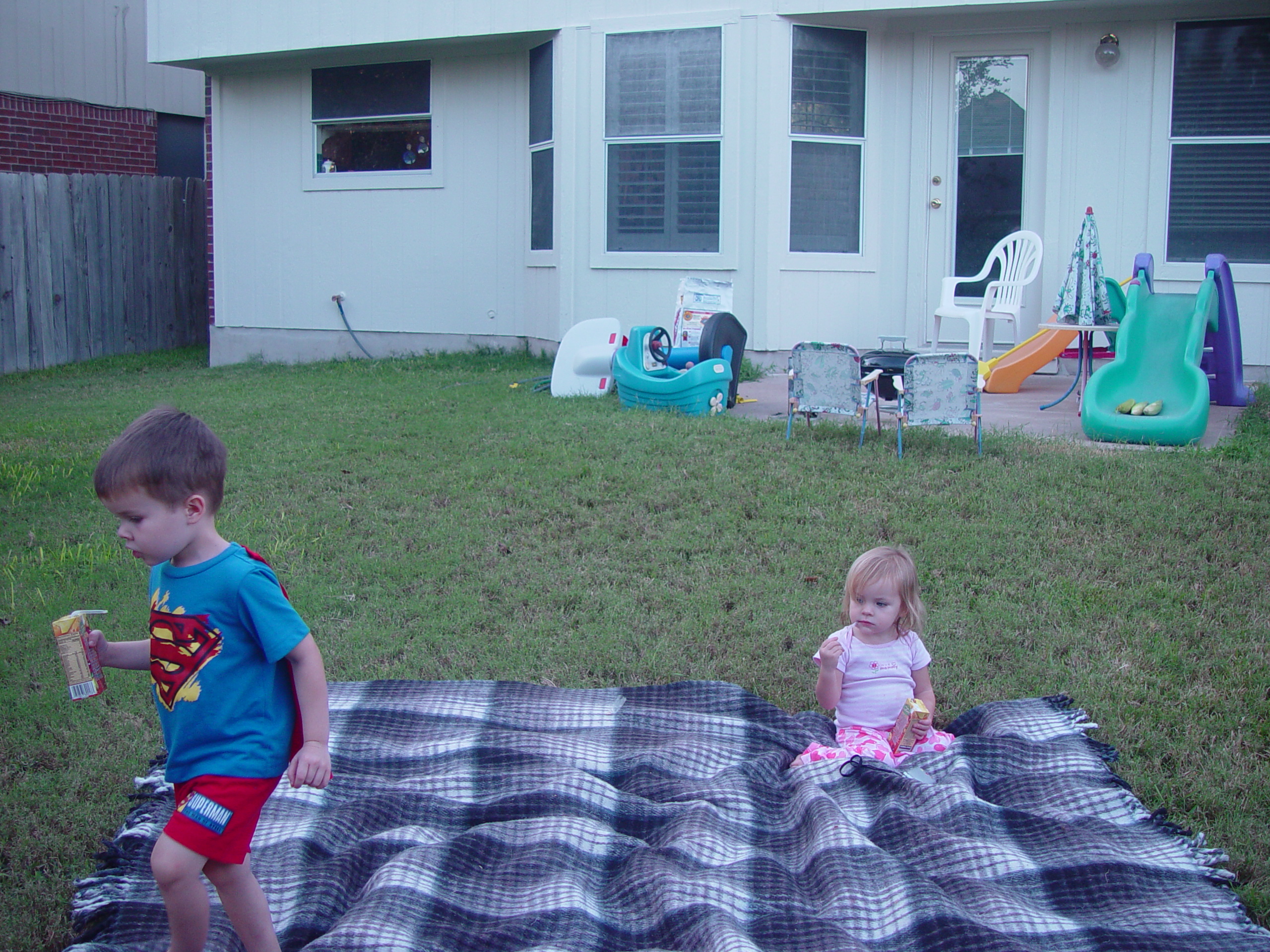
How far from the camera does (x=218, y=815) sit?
2178 mm

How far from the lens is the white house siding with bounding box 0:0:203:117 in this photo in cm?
1448

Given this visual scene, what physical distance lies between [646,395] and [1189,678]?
15.9ft

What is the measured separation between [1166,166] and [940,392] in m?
4.66

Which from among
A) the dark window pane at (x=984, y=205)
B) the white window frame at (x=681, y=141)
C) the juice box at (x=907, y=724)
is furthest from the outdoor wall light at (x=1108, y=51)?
the juice box at (x=907, y=724)

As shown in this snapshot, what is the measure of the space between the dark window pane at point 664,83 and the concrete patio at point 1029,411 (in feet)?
7.97

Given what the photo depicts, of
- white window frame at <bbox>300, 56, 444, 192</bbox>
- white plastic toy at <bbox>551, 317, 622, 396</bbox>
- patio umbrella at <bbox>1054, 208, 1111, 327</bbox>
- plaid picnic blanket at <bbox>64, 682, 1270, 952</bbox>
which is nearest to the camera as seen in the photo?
plaid picnic blanket at <bbox>64, 682, 1270, 952</bbox>

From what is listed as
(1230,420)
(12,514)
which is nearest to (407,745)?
(12,514)

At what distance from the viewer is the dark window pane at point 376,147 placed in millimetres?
12180

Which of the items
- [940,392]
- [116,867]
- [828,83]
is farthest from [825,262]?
[116,867]

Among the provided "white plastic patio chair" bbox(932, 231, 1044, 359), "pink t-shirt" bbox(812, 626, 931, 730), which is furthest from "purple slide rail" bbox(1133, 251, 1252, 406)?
"pink t-shirt" bbox(812, 626, 931, 730)

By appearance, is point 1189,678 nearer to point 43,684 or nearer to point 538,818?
point 538,818

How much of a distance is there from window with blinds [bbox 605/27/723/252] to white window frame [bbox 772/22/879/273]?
1.91ft

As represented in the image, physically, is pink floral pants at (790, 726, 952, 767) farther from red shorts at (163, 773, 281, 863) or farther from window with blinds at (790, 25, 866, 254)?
window with blinds at (790, 25, 866, 254)

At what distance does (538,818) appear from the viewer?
2.93 meters
